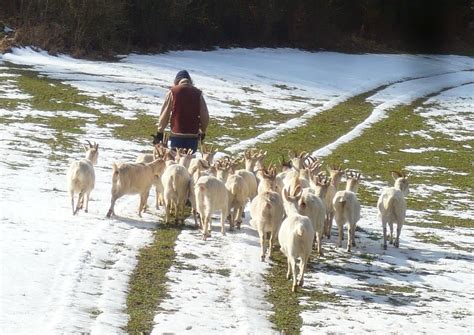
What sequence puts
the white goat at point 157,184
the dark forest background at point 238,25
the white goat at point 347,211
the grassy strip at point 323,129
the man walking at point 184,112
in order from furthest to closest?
the dark forest background at point 238,25 < the grassy strip at point 323,129 < the man walking at point 184,112 < the white goat at point 157,184 < the white goat at point 347,211

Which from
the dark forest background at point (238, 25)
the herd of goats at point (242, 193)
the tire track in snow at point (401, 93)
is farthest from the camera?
the dark forest background at point (238, 25)

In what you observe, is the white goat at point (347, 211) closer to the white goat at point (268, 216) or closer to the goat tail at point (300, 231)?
the white goat at point (268, 216)

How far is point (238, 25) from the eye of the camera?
46719mm

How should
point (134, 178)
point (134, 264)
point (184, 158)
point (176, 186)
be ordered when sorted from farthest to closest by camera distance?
point (184, 158)
point (134, 178)
point (176, 186)
point (134, 264)

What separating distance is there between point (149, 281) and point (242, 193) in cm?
344

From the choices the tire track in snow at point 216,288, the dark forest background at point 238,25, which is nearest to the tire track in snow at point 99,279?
the tire track in snow at point 216,288

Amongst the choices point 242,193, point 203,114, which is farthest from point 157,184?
point 203,114

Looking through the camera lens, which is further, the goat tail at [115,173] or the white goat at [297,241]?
the goat tail at [115,173]

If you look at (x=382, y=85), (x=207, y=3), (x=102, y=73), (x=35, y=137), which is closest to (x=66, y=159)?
(x=35, y=137)

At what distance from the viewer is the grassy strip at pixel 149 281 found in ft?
28.3

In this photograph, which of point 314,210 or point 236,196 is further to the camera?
point 236,196

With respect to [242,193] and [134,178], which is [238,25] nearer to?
[134,178]

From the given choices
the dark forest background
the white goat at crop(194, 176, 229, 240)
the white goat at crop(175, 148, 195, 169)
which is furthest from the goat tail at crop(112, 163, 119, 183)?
the dark forest background

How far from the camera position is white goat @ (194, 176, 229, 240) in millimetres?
12383
